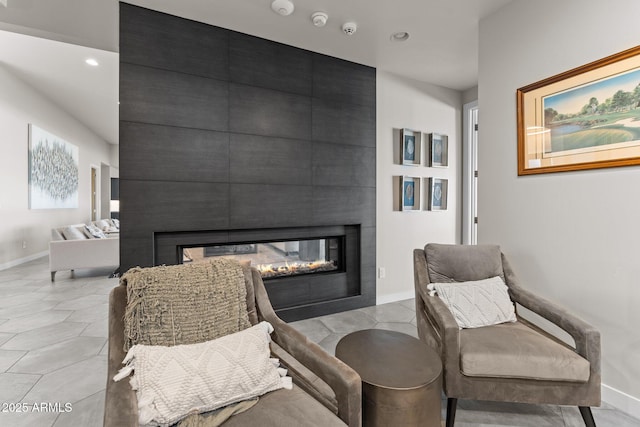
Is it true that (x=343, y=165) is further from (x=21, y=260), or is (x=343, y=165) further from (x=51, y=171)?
(x=51, y=171)

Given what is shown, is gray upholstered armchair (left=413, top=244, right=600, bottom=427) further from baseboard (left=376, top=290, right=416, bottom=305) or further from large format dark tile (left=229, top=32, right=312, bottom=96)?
large format dark tile (left=229, top=32, right=312, bottom=96)

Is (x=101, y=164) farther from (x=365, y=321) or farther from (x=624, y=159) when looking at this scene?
(x=624, y=159)

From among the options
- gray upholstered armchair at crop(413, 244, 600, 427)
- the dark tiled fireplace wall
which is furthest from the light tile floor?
the dark tiled fireplace wall

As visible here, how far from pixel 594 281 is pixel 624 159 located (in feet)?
2.35

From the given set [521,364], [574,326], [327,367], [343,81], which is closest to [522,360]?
[521,364]

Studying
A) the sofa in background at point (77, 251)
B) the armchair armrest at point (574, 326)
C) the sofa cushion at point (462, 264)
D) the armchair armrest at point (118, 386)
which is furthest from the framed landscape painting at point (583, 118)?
the sofa in background at point (77, 251)

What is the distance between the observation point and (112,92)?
5.64 m

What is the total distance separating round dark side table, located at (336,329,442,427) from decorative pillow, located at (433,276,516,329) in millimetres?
463

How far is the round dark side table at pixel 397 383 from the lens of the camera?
118 cm

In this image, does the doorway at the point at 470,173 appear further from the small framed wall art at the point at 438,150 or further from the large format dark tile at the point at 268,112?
the large format dark tile at the point at 268,112

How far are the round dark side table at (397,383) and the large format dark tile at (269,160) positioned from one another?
1.78 metres

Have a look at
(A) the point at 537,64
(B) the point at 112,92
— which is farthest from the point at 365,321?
(B) the point at 112,92

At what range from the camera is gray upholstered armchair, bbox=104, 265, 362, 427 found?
98cm

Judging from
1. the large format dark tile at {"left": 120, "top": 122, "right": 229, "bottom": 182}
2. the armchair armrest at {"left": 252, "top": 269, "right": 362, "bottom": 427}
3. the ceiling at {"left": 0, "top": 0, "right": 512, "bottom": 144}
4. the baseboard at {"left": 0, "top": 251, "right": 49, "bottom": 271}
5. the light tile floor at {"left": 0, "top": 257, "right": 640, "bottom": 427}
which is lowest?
the light tile floor at {"left": 0, "top": 257, "right": 640, "bottom": 427}
